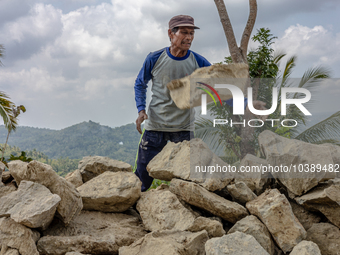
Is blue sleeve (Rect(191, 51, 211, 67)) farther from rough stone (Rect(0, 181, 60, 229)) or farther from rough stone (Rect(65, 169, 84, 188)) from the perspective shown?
rough stone (Rect(0, 181, 60, 229))

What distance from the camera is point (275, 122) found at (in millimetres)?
3912

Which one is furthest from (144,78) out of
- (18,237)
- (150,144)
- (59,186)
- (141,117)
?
(18,237)

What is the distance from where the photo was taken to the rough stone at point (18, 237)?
247cm

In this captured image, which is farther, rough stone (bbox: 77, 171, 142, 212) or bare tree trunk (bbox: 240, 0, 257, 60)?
bare tree trunk (bbox: 240, 0, 257, 60)

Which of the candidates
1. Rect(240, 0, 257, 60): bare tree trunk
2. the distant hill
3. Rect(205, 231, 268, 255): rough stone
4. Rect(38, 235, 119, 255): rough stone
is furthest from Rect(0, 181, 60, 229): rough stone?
the distant hill

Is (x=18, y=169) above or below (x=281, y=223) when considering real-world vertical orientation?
above

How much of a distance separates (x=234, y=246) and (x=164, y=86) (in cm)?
231

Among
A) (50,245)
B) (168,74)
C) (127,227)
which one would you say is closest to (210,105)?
(168,74)

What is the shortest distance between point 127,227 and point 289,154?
1722 millimetres

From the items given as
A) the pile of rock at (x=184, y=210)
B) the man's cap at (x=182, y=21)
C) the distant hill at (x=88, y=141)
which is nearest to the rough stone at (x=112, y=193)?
the pile of rock at (x=184, y=210)

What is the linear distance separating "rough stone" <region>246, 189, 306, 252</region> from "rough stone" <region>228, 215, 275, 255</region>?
0.16 ft

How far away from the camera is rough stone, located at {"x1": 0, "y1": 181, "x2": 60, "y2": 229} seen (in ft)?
8.07

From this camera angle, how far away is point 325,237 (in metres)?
2.64

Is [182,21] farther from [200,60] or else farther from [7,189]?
[7,189]
